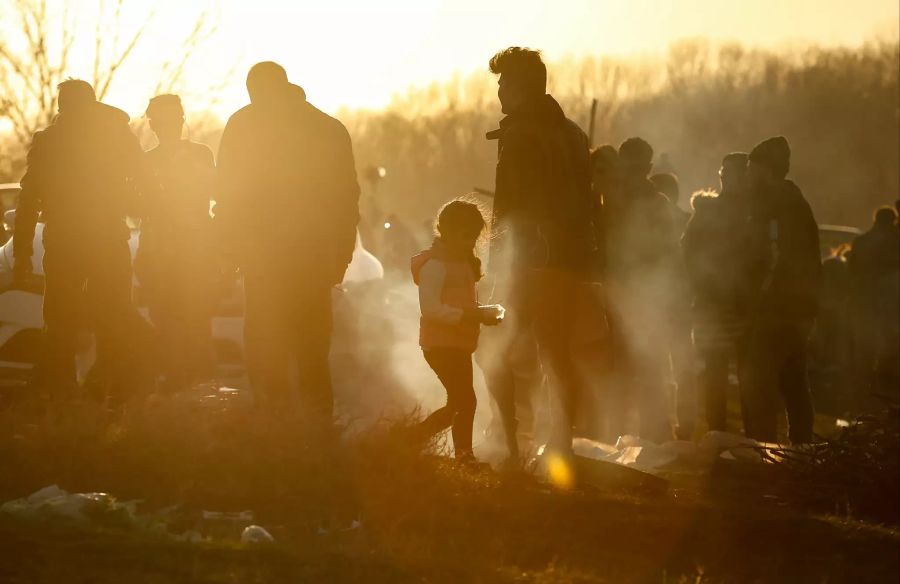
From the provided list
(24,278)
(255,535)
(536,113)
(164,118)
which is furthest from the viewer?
(164,118)

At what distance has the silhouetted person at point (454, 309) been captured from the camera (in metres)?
8.91

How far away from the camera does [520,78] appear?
895 cm

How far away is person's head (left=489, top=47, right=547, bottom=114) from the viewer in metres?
8.94

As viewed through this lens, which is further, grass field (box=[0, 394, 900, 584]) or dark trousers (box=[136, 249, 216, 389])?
dark trousers (box=[136, 249, 216, 389])

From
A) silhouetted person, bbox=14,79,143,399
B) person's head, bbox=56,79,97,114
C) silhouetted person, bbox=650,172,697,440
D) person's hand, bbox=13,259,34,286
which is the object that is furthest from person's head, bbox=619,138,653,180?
person's hand, bbox=13,259,34,286

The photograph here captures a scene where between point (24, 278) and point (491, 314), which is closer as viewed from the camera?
point (491, 314)

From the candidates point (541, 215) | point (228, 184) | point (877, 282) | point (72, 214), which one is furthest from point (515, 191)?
point (877, 282)

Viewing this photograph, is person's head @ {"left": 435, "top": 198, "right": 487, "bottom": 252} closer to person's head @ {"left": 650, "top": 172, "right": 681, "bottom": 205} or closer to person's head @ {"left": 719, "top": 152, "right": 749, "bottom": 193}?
person's head @ {"left": 719, "top": 152, "right": 749, "bottom": 193}

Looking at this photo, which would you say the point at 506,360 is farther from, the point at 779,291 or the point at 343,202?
the point at 779,291

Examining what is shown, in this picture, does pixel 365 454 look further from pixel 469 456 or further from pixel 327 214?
pixel 327 214

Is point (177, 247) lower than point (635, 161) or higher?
lower

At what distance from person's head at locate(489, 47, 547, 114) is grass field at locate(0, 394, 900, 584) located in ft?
6.19

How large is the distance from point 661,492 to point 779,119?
97.4 meters

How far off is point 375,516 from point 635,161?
5.27 meters
